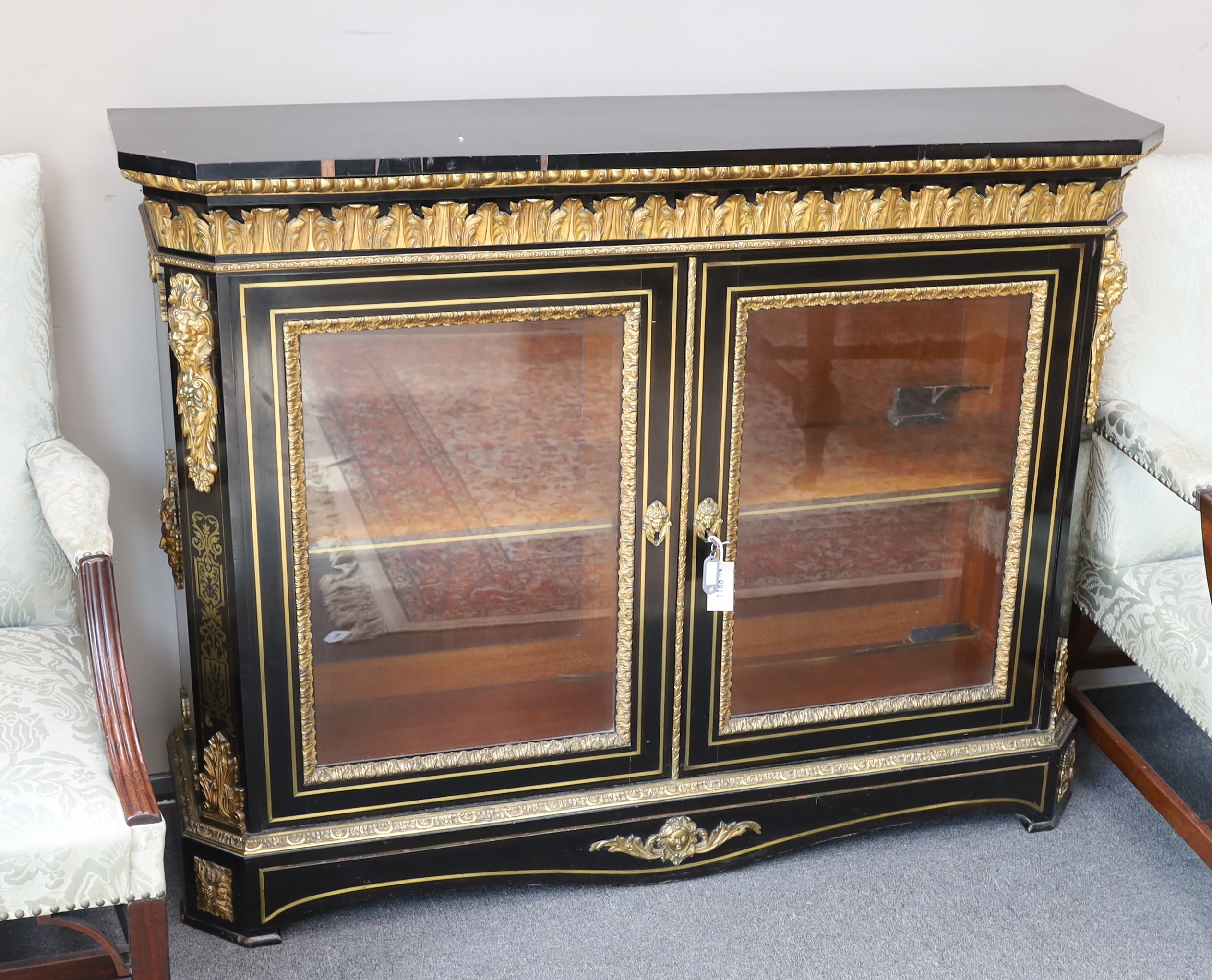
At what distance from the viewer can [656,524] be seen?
5.55 ft

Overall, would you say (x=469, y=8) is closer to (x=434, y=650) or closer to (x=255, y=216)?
(x=255, y=216)

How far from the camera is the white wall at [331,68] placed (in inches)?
68.0

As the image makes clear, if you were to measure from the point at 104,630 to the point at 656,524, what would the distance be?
67 cm

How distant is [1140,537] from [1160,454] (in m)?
0.19

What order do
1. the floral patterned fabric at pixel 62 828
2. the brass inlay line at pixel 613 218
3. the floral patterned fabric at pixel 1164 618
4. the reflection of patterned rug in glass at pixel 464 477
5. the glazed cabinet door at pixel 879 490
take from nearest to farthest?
the floral patterned fabric at pixel 62 828 → the brass inlay line at pixel 613 218 → the reflection of patterned rug in glass at pixel 464 477 → the glazed cabinet door at pixel 879 490 → the floral patterned fabric at pixel 1164 618

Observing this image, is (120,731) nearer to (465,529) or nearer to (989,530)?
(465,529)

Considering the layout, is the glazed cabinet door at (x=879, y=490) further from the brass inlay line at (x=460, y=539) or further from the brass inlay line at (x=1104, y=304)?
the brass inlay line at (x=460, y=539)

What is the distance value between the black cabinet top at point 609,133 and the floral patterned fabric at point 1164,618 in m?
0.63

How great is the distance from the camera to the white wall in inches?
68.0

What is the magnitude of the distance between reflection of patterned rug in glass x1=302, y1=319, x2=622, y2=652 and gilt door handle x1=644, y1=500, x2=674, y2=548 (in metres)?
0.04

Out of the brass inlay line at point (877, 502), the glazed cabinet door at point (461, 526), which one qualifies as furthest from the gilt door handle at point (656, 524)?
the brass inlay line at point (877, 502)

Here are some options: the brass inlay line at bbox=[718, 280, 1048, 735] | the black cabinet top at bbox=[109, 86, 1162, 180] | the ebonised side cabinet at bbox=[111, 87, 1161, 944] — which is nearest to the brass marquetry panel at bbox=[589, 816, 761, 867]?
the ebonised side cabinet at bbox=[111, 87, 1161, 944]

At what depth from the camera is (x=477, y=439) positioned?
5.34 feet

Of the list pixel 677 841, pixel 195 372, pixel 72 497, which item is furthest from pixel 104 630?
pixel 677 841
